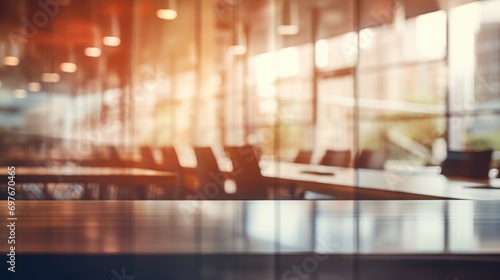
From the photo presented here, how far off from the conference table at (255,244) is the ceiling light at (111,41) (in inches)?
82.8

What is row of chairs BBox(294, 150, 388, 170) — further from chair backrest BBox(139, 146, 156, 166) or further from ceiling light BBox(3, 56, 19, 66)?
ceiling light BBox(3, 56, 19, 66)

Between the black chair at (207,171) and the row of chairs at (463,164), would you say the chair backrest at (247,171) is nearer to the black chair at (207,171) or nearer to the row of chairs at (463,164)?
the black chair at (207,171)

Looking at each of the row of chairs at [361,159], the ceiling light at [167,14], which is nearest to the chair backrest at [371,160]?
the row of chairs at [361,159]

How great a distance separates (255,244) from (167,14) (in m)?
3.71

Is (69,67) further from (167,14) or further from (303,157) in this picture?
(303,157)

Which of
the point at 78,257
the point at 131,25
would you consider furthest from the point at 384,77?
the point at 78,257

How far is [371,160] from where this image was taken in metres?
6.16

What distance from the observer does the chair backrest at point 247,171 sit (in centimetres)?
459

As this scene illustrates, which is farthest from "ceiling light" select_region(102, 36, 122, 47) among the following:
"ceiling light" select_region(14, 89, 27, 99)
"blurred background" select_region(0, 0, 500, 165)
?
"ceiling light" select_region(14, 89, 27, 99)

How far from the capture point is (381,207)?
732 cm

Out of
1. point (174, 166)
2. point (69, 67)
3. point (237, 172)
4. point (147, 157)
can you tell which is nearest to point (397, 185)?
point (237, 172)

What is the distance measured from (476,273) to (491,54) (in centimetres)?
395

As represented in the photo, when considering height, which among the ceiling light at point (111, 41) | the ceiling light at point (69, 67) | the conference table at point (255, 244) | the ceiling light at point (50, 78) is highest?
the ceiling light at point (111, 41)

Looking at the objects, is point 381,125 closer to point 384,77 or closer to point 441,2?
point 384,77
